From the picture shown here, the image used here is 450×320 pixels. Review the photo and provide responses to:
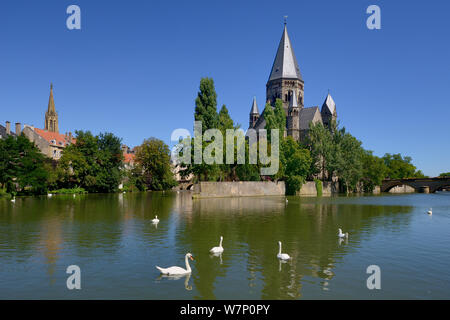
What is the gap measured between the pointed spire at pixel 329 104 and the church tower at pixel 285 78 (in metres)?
10.8

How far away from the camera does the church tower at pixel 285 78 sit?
13120 centimetres

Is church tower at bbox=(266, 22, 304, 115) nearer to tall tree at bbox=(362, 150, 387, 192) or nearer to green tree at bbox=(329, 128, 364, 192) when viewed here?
tall tree at bbox=(362, 150, 387, 192)

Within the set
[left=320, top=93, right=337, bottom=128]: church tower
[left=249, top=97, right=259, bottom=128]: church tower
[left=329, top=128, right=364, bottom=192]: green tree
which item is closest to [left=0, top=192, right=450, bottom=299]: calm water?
[left=329, top=128, right=364, bottom=192]: green tree

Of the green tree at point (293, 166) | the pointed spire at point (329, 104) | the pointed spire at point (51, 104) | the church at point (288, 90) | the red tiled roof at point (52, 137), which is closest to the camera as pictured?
the green tree at point (293, 166)

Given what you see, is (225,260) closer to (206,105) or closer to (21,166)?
(206,105)

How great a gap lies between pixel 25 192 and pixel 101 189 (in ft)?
76.4

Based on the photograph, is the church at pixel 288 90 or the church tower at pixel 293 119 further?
the church at pixel 288 90

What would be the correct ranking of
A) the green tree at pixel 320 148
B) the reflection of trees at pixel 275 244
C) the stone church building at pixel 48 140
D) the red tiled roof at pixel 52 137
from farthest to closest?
1. the red tiled roof at pixel 52 137
2. the stone church building at pixel 48 140
3. the green tree at pixel 320 148
4. the reflection of trees at pixel 275 244

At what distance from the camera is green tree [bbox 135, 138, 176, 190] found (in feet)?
333

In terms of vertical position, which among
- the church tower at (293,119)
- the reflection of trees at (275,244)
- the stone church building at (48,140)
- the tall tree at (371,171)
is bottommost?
the reflection of trees at (275,244)

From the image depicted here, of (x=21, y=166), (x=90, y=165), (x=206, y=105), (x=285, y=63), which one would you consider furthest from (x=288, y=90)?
(x=21, y=166)

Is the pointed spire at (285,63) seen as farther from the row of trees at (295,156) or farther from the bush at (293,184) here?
the bush at (293,184)

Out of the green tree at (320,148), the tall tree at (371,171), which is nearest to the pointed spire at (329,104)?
the tall tree at (371,171)

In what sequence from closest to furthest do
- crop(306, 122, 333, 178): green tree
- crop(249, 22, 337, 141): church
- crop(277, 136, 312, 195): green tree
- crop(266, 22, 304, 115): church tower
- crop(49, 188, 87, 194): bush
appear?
crop(49, 188, 87, 194): bush, crop(277, 136, 312, 195): green tree, crop(306, 122, 333, 178): green tree, crop(249, 22, 337, 141): church, crop(266, 22, 304, 115): church tower
